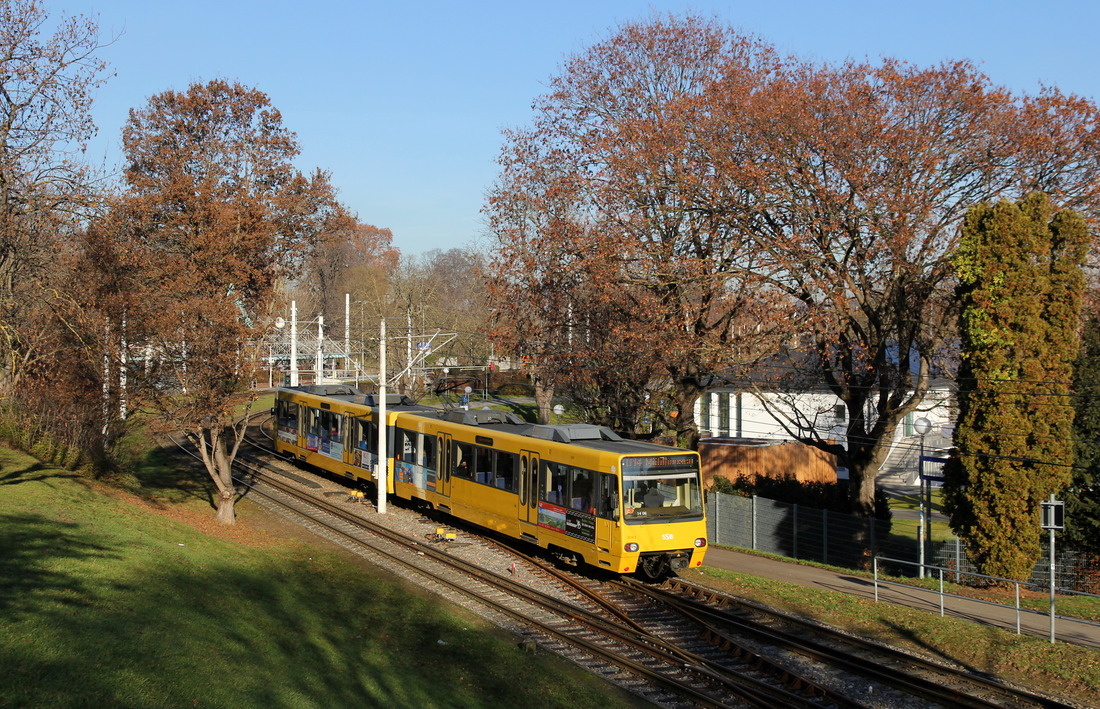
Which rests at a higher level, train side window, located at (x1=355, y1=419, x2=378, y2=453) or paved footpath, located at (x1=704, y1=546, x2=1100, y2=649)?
train side window, located at (x1=355, y1=419, x2=378, y2=453)

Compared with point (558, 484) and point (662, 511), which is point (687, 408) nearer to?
point (558, 484)

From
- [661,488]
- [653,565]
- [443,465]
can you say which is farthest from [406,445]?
[661,488]

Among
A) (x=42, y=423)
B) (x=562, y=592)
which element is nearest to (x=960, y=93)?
(x=562, y=592)

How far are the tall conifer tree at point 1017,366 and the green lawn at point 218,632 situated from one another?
11.2 meters

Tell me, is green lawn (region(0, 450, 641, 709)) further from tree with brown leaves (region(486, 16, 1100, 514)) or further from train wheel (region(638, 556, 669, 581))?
tree with brown leaves (region(486, 16, 1100, 514))

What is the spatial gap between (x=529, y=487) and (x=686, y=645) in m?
5.53

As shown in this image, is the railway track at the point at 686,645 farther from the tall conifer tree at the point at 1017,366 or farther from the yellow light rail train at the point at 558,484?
the tall conifer tree at the point at 1017,366

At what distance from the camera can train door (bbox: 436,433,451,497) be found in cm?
2080

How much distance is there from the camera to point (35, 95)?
1630cm

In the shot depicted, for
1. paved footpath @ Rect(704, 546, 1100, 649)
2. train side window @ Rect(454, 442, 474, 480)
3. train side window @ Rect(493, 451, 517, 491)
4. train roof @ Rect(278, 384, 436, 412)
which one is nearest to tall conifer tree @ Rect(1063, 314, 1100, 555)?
paved footpath @ Rect(704, 546, 1100, 649)

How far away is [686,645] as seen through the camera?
12.9 metres

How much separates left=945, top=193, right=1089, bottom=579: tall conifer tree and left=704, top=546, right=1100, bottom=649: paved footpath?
267cm

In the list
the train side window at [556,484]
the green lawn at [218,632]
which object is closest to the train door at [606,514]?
the train side window at [556,484]

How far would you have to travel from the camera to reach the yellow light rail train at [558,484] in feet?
49.7
